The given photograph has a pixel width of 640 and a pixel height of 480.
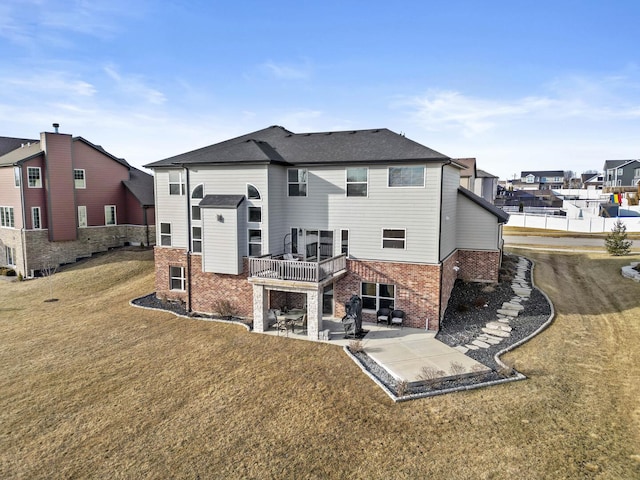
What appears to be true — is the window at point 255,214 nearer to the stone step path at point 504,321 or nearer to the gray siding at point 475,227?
the stone step path at point 504,321

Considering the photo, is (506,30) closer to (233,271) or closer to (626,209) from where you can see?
(233,271)

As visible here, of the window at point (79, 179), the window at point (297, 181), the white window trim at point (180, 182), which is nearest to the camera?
the window at point (297, 181)

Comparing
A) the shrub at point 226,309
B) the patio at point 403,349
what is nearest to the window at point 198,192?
the shrub at point 226,309

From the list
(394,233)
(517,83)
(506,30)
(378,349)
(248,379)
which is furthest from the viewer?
(517,83)

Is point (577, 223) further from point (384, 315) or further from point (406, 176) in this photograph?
point (384, 315)

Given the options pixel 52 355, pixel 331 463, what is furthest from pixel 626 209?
pixel 52 355
